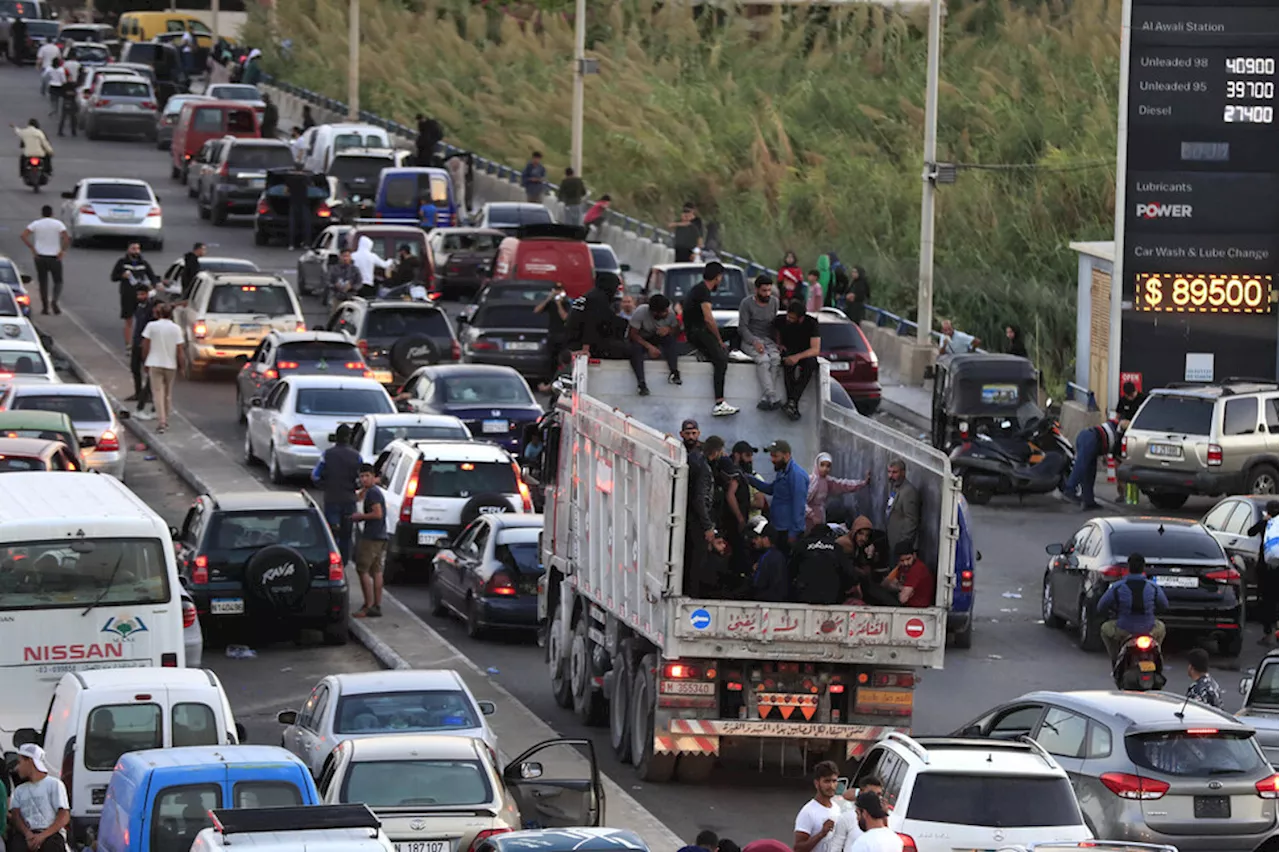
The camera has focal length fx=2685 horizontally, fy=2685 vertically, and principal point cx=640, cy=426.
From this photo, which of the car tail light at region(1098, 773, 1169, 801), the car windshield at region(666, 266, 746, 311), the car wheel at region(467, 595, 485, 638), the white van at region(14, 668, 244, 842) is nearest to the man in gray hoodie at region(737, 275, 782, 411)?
the car wheel at region(467, 595, 485, 638)

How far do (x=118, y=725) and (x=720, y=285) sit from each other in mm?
28320

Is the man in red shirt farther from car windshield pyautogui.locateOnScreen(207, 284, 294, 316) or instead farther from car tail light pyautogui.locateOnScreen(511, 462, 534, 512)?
car windshield pyautogui.locateOnScreen(207, 284, 294, 316)

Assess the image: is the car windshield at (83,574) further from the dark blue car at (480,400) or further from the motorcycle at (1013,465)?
the motorcycle at (1013,465)

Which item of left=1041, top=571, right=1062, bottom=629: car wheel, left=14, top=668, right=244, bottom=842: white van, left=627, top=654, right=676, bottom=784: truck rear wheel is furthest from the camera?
left=1041, top=571, right=1062, bottom=629: car wheel

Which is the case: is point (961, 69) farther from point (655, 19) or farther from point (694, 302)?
point (694, 302)

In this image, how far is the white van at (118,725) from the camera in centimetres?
1792

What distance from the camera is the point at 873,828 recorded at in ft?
47.1

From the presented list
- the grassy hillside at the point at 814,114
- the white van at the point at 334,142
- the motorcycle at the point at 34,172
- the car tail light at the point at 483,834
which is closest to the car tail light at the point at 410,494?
the car tail light at the point at 483,834

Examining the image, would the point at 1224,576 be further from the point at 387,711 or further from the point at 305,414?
the point at 305,414

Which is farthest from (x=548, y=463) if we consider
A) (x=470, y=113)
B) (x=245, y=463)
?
(x=470, y=113)

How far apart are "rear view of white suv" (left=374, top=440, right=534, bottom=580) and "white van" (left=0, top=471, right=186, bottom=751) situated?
8.38 m

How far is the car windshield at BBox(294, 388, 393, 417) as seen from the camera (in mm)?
34688

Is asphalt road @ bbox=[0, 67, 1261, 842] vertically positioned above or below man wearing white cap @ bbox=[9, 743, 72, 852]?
below

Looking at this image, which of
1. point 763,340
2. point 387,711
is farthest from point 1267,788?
point 763,340
